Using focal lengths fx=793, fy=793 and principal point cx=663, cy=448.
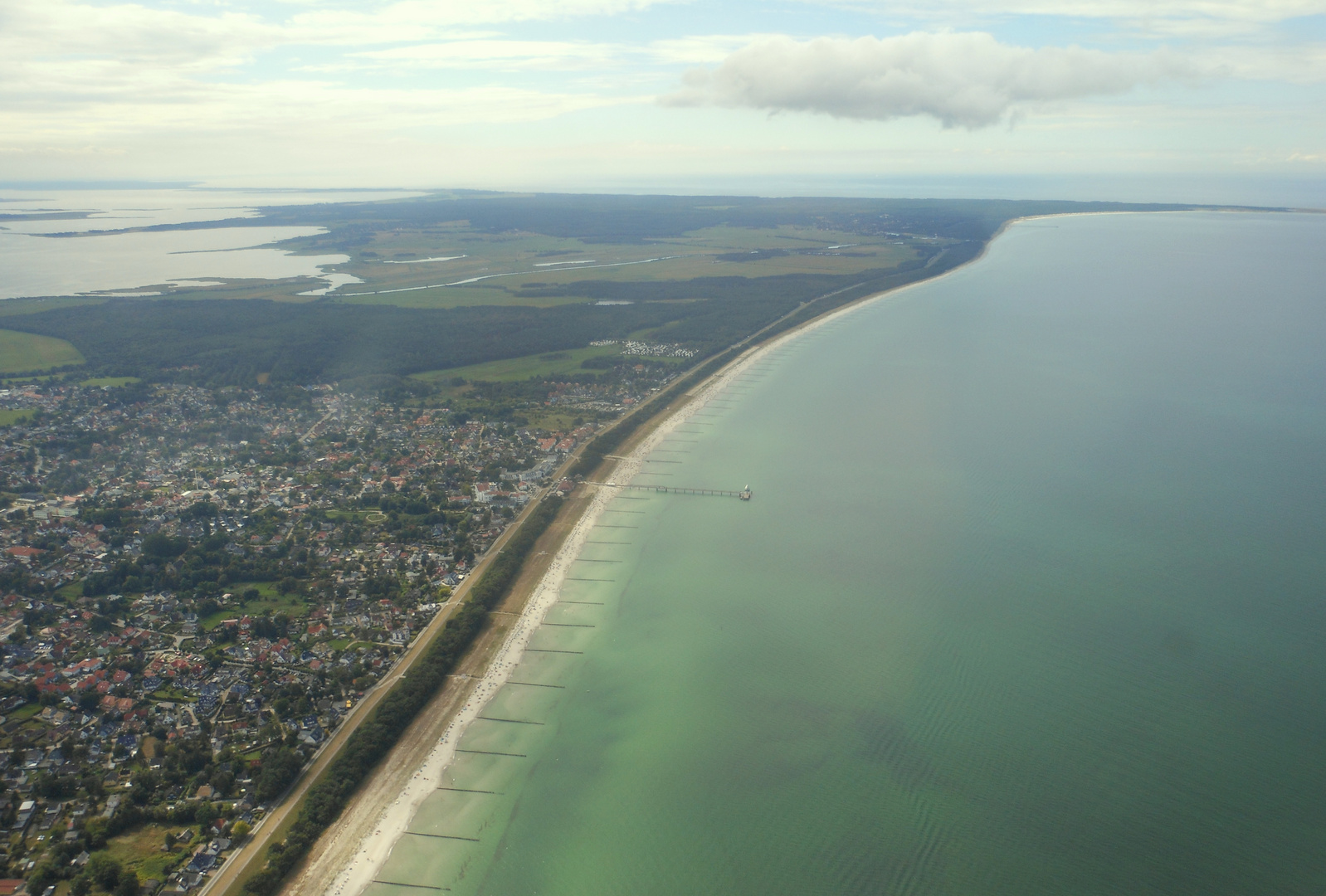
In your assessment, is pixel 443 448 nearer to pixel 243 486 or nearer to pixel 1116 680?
pixel 243 486

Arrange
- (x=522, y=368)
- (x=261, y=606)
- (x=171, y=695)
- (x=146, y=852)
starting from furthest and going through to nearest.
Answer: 1. (x=522, y=368)
2. (x=261, y=606)
3. (x=171, y=695)
4. (x=146, y=852)

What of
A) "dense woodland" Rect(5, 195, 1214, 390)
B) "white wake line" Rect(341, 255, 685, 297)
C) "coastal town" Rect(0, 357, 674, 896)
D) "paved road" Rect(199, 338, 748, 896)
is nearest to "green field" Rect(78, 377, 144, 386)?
"dense woodland" Rect(5, 195, 1214, 390)

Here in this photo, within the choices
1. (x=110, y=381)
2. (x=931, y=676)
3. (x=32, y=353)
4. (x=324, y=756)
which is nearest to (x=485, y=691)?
(x=324, y=756)

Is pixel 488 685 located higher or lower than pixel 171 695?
lower

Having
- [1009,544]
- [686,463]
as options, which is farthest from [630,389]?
[1009,544]

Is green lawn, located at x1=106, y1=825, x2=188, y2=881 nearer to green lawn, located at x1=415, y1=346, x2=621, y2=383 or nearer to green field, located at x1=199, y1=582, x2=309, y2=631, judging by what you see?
green field, located at x1=199, y1=582, x2=309, y2=631

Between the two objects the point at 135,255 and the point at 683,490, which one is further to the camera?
the point at 135,255

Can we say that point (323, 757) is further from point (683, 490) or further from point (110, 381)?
point (110, 381)
